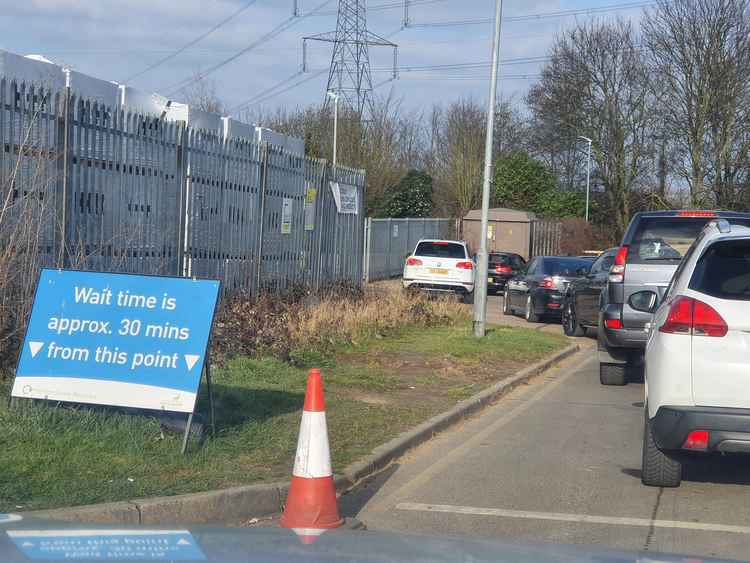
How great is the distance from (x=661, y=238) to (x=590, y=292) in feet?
15.0

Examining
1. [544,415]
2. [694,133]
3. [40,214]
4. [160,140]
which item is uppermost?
[694,133]

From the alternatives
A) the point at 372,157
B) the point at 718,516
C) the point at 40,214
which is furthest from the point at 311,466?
the point at 372,157

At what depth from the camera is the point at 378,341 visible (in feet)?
50.0

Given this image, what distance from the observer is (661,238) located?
37.8 feet

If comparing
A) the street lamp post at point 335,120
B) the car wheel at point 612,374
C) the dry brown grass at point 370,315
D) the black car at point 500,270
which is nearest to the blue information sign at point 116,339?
the dry brown grass at point 370,315

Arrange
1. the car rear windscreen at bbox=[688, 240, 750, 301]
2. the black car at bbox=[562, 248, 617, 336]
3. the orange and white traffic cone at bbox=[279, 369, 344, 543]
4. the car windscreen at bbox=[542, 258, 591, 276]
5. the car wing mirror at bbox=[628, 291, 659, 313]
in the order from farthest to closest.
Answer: the car windscreen at bbox=[542, 258, 591, 276] < the black car at bbox=[562, 248, 617, 336] < the car wing mirror at bbox=[628, 291, 659, 313] < the car rear windscreen at bbox=[688, 240, 750, 301] < the orange and white traffic cone at bbox=[279, 369, 344, 543]

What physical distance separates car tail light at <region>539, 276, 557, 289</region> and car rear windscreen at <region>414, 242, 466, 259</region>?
4165mm

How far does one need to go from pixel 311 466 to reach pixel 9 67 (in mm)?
7639

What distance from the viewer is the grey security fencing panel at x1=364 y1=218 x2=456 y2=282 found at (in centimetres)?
3306

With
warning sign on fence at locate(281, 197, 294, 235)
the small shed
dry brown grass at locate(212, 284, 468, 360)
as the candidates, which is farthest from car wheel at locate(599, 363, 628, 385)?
the small shed

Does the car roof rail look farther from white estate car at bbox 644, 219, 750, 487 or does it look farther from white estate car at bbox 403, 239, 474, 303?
white estate car at bbox 403, 239, 474, 303

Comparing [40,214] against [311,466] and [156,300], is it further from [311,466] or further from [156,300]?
[311,466]

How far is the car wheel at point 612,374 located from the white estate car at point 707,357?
20.0 ft

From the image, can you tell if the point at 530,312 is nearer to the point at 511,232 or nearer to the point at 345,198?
the point at 345,198
